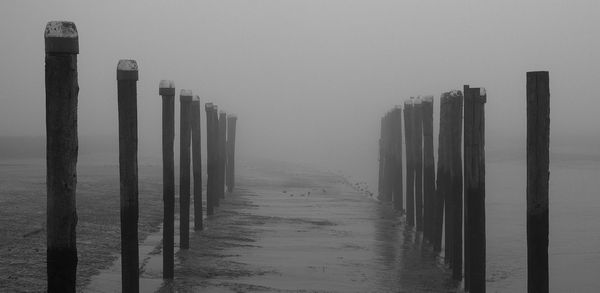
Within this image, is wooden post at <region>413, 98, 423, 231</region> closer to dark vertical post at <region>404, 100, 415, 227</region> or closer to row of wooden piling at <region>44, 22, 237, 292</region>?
dark vertical post at <region>404, 100, 415, 227</region>

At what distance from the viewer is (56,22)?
17.7ft

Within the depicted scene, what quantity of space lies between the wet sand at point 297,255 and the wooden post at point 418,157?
1.30 feet

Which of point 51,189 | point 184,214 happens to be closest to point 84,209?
point 184,214

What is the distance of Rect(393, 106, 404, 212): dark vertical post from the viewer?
18.0 m

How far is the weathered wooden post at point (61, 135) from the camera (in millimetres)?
5262

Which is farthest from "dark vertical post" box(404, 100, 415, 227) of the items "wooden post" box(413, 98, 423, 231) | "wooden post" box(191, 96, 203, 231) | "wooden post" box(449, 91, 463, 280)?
"wooden post" box(449, 91, 463, 280)

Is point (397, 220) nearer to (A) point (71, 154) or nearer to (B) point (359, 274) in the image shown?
(B) point (359, 274)

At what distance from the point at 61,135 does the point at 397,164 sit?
1384cm

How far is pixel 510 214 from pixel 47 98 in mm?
15021

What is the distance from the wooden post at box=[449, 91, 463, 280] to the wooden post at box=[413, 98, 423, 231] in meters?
3.77

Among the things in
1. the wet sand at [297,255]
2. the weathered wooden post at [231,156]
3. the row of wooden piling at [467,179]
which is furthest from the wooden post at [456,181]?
the weathered wooden post at [231,156]

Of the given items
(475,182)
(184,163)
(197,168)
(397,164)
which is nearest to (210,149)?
(197,168)

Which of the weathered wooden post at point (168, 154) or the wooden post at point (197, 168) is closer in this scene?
the weathered wooden post at point (168, 154)

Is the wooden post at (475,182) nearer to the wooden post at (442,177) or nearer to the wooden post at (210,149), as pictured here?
the wooden post at (442,177)
